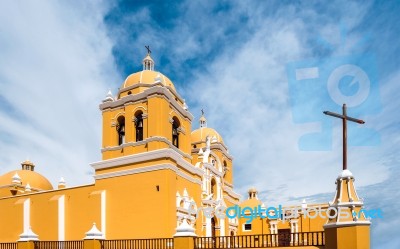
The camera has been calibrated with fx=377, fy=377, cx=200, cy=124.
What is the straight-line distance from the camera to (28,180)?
2533cm

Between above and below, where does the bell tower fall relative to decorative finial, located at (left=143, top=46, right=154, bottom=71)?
below

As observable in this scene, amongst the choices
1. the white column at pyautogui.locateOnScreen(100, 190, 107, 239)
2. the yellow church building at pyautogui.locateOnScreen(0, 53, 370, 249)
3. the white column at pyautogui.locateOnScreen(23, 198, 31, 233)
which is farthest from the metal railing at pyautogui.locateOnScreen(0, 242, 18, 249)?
the white column at pyautogui.locateOnScreen(100, 190, 107, 239)

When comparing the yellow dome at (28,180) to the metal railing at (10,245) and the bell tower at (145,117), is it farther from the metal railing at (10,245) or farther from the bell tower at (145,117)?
the bell tower at (145,117)

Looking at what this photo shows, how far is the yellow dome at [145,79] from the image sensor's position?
18391mm

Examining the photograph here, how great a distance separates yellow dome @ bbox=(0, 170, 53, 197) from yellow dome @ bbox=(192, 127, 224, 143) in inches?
425

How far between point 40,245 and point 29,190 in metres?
9.26

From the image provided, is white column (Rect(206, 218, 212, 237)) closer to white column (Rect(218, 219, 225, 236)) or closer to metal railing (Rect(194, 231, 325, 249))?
white column (Rect(218, 219, 225, 236))

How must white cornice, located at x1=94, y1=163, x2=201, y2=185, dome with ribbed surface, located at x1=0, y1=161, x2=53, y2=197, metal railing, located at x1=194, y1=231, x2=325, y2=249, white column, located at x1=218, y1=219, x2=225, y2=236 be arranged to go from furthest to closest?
dome with ribbed surface, located at x1=0, y1=161, x2=53, y2=197, white column, located at x1=218, y1=219, x2=225, y2=236, white cornice, located at x1=94, y1=163, x2=201, y2=185, metal railing, located at x1=194, y1=231, x2=325, y2=249

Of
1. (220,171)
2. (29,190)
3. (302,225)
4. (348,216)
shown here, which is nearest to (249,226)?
(302,225)

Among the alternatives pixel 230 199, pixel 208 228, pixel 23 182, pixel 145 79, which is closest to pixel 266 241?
pixel 208 228

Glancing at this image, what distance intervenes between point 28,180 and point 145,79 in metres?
12.7

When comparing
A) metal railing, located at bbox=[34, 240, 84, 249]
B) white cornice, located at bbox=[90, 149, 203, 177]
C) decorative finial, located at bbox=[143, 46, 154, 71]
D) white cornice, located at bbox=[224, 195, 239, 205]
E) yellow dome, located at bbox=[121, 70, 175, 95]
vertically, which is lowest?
metal railing, located at bbox=[34, 240, 84, 249]

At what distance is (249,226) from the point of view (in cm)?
2748

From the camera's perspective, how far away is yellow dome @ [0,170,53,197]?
2448 centimetres
